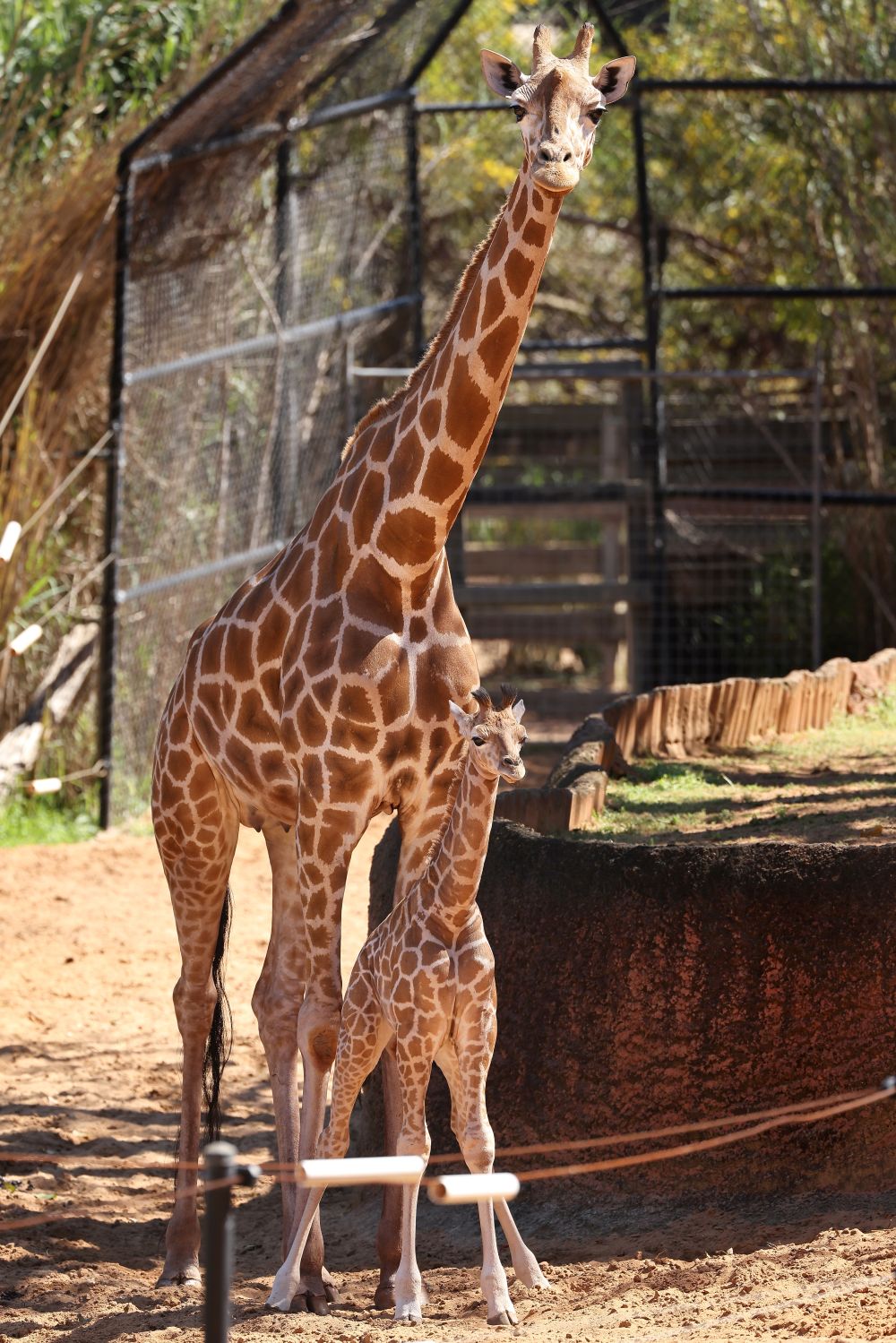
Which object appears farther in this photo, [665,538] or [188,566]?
[665,538]

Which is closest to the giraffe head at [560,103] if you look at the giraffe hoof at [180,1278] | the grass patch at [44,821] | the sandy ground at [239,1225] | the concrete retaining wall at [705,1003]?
the concrete retaining wall at [705,1003]

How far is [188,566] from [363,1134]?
552 centimetres

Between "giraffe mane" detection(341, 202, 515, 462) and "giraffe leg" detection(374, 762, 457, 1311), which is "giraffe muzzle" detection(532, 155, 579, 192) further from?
"giraffe leg" detection(374, 762, 457, 1311)

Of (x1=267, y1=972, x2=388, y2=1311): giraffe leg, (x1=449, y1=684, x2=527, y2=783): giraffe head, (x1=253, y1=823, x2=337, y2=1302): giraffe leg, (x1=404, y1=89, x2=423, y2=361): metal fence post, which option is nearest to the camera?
(x1=449, y1=684, x2=527, y2=783): giraffe head

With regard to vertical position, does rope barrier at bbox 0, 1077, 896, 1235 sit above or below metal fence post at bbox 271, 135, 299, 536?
below

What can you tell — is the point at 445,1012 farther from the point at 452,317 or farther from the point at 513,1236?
the point at 452,317

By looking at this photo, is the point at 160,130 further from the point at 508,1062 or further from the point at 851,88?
the point at 508,1062

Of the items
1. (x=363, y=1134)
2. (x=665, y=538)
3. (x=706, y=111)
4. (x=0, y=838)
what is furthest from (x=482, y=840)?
(x=706, y=111)

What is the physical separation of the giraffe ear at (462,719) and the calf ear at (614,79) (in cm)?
169

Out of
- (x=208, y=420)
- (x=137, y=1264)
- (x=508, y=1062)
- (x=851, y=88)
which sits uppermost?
(x=851, y=88)

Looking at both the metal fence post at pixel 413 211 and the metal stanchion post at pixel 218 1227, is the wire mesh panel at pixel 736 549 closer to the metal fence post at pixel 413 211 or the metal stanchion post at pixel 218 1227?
the metal fence post at pixel 413 211

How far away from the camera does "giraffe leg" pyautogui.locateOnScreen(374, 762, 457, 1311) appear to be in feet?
15.9

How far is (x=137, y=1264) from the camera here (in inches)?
218

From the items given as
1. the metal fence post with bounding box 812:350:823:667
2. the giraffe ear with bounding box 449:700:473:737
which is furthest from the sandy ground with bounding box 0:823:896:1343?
the metal fence post with bounding box 812:350:823:667
